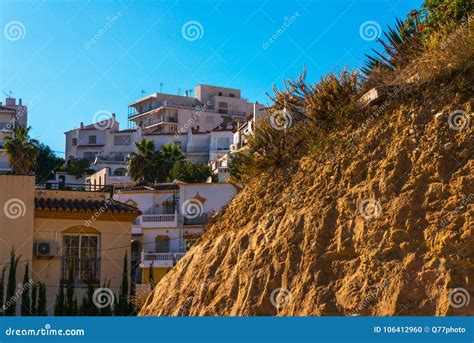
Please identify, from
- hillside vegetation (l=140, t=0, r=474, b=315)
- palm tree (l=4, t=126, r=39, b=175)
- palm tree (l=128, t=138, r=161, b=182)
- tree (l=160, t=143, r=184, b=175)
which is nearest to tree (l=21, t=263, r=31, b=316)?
hillside vegetation (l=140, t=0, r=474, b=315)

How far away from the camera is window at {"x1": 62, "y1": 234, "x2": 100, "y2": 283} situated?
27297 mm

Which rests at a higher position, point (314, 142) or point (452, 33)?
point (452, 33)

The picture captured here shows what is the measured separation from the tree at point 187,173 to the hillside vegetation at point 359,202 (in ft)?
173

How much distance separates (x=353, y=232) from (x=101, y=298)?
645 inches

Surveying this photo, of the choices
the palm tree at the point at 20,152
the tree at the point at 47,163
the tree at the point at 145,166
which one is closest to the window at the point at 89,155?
the tree at the point at 47,163

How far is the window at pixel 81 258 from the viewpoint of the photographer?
27.3 meters

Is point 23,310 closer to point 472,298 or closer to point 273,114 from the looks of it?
point 273,114

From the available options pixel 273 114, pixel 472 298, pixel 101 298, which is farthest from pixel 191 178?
pixel 472 298

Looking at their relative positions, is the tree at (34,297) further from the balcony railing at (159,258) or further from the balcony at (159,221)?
the balcony at (159,221)

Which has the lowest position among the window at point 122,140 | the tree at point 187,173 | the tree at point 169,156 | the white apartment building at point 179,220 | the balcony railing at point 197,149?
the white apartment building at point 179,220

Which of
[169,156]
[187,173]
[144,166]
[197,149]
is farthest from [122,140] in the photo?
[187,173]

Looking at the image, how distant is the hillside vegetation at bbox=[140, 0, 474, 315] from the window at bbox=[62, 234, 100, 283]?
12.4m

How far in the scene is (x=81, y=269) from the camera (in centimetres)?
2753

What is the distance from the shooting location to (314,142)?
47.8ft
